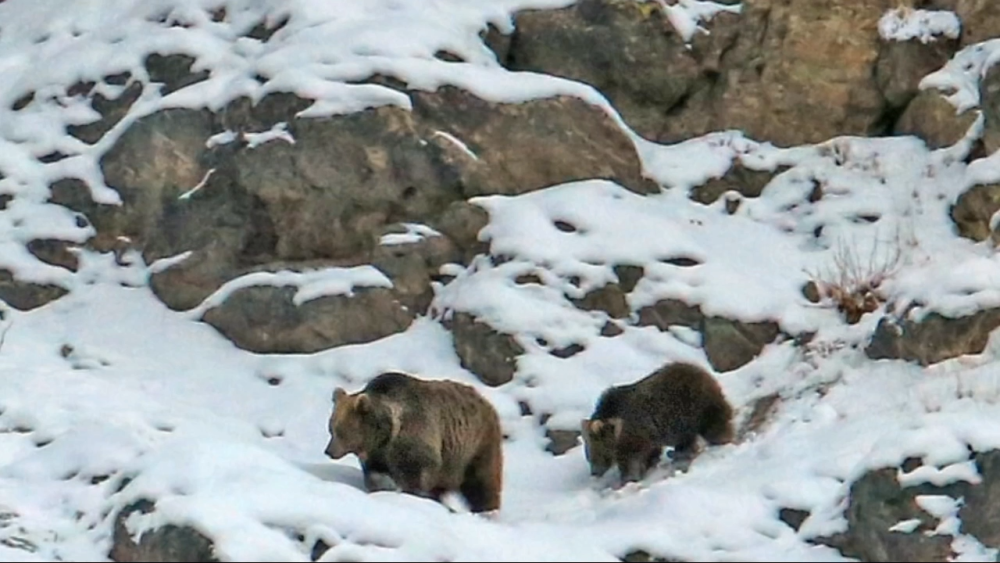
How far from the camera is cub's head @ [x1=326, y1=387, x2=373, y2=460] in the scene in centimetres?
930

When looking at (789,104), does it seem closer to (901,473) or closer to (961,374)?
(961,374)

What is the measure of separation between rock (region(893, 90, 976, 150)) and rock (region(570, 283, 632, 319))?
3196 millimetres

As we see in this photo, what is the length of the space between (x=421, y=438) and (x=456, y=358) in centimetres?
297

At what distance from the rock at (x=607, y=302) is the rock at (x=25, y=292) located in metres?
3.98

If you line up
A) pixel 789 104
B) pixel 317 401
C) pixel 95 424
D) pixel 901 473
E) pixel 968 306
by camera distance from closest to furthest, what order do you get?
pixel 901 473 < pixel 95 424 < pixel 968 306 < pixel 317 401 < pixel 789 104

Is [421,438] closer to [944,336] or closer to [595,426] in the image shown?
[595,426]

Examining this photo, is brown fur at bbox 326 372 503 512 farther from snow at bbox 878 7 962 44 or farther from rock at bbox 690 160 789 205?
snow at bbox 878 7 962 44

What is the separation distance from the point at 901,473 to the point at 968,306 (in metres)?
2.92

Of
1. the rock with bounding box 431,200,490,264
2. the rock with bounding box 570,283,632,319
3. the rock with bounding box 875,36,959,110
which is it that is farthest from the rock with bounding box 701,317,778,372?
the rock with bounding box 875,36,959,110

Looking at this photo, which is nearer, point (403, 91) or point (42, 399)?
point (42, 399)

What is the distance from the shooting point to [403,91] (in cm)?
1336

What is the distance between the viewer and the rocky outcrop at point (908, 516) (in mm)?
7969

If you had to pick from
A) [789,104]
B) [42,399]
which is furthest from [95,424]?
[789,104]

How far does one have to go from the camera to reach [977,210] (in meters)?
12.9
